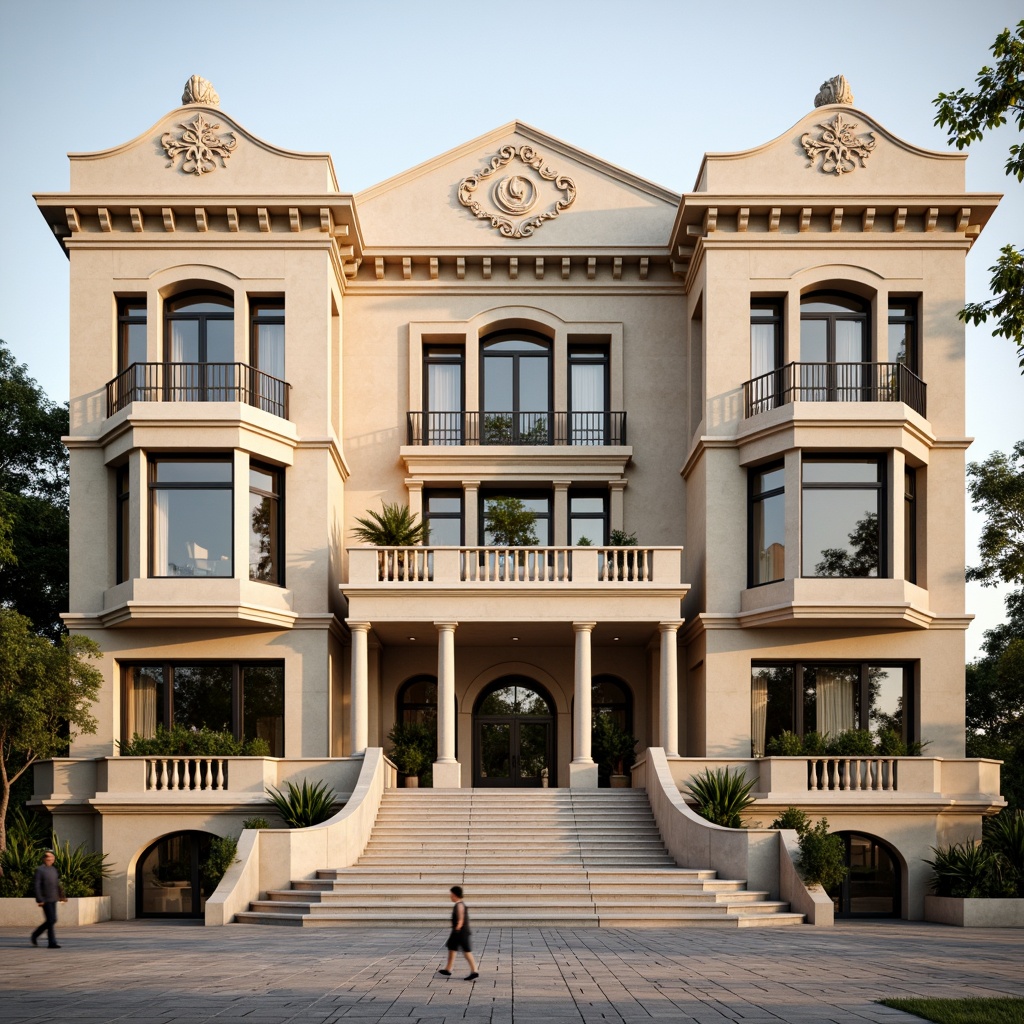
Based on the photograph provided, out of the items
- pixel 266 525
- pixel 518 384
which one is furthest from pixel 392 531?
pixel 518 384

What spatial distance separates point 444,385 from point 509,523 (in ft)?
13.5

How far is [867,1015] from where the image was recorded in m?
12.5

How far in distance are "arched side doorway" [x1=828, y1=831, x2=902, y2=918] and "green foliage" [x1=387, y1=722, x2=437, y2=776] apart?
9805mm

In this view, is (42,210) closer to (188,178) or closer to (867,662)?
(188,178)

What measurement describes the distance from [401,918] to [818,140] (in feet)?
67.1

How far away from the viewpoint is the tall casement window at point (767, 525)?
29.4m

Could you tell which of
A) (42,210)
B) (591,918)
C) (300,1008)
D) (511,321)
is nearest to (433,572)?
(511,321)

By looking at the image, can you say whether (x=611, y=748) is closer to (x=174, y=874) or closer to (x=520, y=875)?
(x=520, y=875)

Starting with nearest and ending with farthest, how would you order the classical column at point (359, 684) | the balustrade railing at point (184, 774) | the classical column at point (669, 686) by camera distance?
the balustrade railing at point (184, 774) → the classical column at point (359, 684) → the classical column at point (669, 686)

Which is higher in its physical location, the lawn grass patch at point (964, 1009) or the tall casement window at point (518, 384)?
the tall casement window at point (518, 384)

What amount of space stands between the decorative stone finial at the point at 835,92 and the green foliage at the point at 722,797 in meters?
16.7


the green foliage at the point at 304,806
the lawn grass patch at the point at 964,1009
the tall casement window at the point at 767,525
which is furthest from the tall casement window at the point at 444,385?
the lawn grass patch at the point at 964,1009

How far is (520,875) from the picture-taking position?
24.1 m

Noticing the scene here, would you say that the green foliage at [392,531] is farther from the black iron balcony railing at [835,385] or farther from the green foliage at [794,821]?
the green foliage at [794,821]
